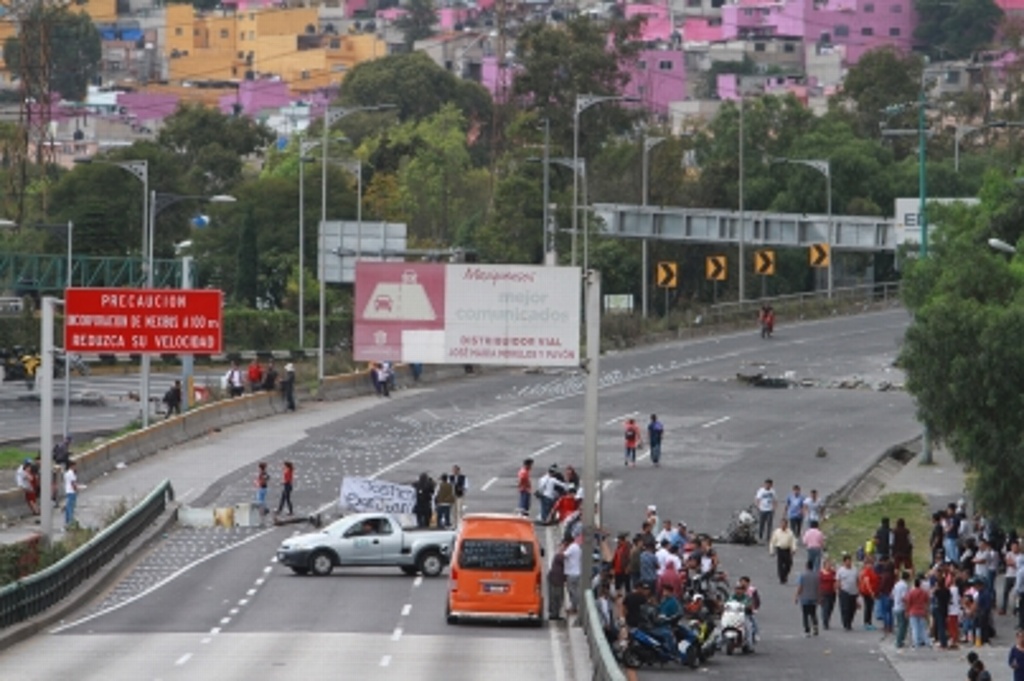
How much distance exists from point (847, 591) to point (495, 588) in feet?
18.3

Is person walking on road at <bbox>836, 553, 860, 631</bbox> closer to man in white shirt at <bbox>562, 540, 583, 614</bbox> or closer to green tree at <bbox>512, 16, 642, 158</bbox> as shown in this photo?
man in white shirt at <bbox>562, 540, 583, 614</bbox>

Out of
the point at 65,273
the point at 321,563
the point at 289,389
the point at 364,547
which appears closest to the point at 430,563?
the point at 364,547

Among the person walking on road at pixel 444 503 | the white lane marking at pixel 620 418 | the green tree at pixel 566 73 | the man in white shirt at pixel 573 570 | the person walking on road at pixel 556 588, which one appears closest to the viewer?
the person walking on road at pixel 556 588

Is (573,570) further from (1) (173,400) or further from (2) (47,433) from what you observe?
(1) (173,400)

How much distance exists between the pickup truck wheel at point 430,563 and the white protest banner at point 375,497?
516 cm

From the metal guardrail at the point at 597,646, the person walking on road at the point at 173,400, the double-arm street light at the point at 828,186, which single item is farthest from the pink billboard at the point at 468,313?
the double-arm street light at the point at 828,186

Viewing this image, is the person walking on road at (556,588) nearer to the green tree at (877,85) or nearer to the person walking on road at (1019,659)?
the person walking on road at (1019,659)

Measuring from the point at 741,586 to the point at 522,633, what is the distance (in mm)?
4326

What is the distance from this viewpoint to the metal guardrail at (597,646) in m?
29.8

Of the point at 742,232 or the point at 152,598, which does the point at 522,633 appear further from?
the point at 742,232

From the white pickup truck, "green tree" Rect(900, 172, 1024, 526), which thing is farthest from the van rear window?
"green tree" Rect(900, 172, 1024, 526)

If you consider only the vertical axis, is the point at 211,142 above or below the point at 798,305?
above

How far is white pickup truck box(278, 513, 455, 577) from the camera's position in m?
47.0

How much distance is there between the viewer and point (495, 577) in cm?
4019
